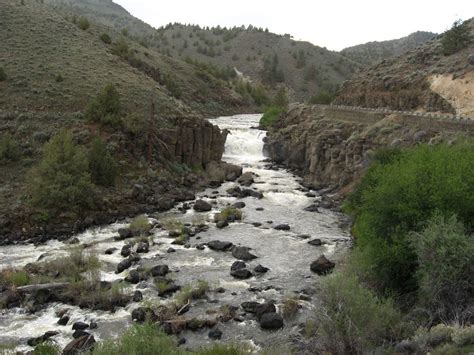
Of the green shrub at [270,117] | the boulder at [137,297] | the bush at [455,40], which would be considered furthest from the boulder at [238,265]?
the green shrub at [270,117]

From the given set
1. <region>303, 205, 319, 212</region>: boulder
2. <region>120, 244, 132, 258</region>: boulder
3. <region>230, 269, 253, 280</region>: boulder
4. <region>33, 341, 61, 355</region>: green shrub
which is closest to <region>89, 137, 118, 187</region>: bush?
<region>120, 244, 132, 258</region>: boulder

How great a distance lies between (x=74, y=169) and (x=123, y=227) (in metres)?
5.13

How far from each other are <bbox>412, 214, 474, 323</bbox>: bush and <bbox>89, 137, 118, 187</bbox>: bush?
2570 cm

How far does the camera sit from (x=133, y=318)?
19.7 m

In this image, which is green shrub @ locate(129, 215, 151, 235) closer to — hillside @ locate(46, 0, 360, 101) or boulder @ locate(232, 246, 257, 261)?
boulder @ locate(232, 246, 257, 261)

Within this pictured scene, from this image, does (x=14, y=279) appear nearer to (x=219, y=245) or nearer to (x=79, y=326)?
(x=79, y=326)

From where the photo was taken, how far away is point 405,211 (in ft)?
63.3

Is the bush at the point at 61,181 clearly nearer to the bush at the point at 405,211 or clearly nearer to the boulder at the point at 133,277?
the boulder at the point at 133,277

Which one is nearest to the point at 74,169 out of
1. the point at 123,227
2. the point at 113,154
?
the point at 123,227

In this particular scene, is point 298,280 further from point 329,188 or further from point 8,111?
point 8,111

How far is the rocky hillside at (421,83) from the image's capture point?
4841cm

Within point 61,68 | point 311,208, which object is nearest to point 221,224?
point 311,208

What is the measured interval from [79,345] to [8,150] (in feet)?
Answer: 79.2

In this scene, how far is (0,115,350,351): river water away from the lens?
1895cm
